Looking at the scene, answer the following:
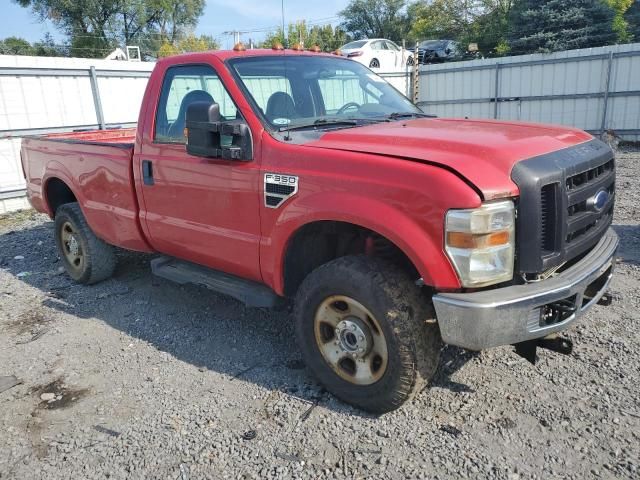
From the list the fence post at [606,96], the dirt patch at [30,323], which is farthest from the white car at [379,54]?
the dirt patch at [30,323]

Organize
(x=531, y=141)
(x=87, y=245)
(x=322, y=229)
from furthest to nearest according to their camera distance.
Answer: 1. (x=87, y=245)
2. (x=322, y=229)
3. (x=531, y=141)

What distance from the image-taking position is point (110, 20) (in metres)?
37.5

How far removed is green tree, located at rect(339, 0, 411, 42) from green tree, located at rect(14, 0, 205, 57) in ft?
54.9

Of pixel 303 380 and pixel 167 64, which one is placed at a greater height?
pixel 167 64

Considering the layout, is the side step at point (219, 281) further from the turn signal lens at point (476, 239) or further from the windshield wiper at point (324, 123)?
the turn signal lens at point (476, 239)

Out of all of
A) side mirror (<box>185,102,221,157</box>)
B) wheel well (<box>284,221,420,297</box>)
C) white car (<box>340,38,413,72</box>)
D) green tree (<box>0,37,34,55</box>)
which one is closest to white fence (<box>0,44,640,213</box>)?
white car (<box>340,38,413,72</box>)

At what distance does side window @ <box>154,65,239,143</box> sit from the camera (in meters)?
3.71

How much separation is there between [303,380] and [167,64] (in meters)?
2.55

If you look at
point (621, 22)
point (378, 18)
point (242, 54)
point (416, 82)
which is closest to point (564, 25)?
point (621, 22)

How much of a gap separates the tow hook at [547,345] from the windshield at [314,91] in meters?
1.77

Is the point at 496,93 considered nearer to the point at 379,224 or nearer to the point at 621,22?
the point at 621,22

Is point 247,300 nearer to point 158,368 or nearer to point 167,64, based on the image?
point 158,368

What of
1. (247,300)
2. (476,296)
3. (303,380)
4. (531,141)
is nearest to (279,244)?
(247,300)

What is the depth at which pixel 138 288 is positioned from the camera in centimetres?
532
